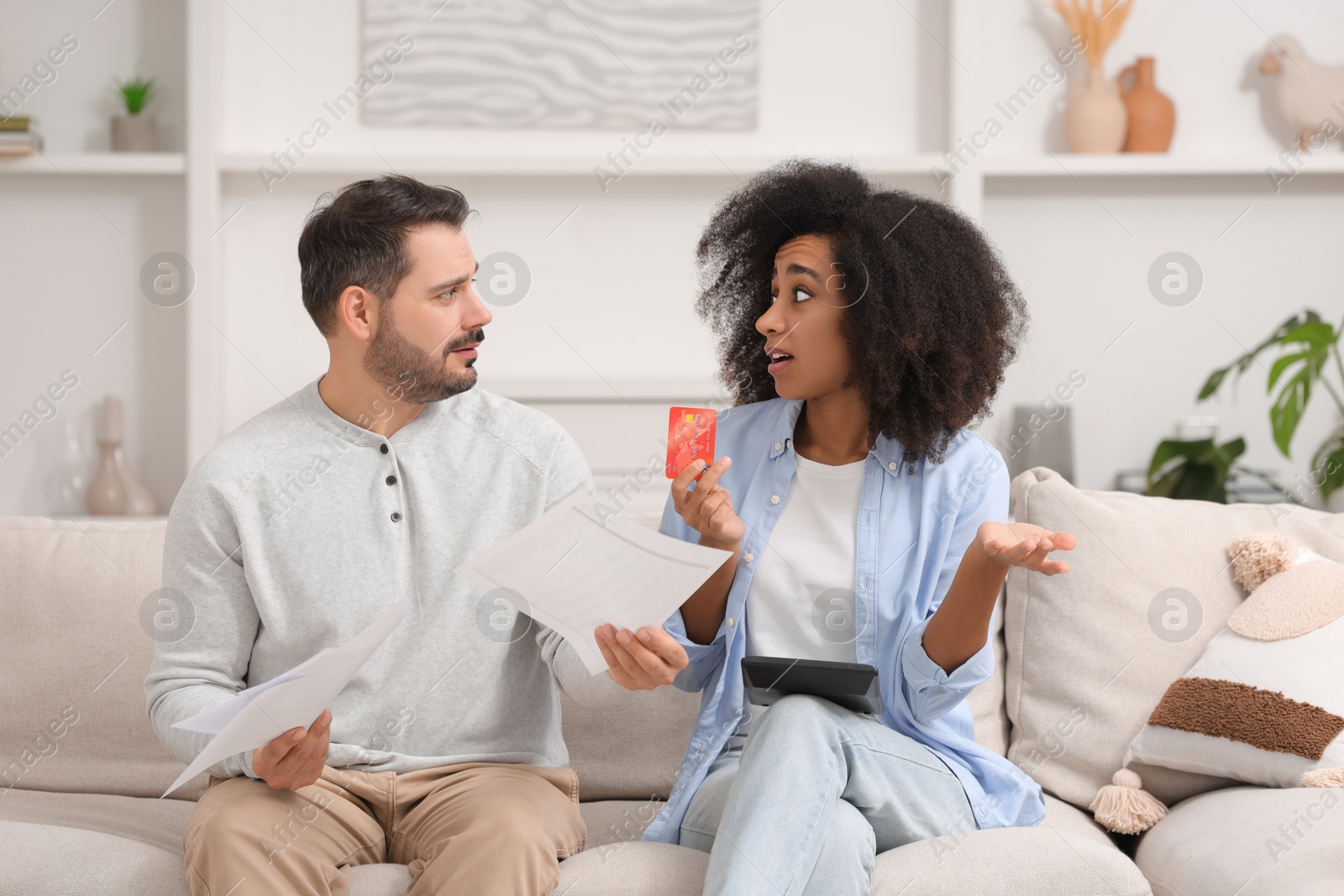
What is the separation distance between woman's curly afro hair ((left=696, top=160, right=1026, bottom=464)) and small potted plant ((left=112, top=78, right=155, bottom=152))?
2.04 metres

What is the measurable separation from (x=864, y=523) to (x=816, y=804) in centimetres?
40

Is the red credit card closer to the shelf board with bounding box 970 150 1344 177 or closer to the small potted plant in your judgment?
the shelf board with bounding box 970 150 1344 177

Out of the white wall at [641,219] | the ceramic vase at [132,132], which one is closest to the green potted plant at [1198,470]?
the white wall at [641,219]

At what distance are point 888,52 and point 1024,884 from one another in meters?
2.37

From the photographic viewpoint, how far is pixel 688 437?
1376mm

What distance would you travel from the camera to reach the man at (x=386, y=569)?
1367mm

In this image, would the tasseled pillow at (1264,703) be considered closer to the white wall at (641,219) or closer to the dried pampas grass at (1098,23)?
the white wall at (641,219)

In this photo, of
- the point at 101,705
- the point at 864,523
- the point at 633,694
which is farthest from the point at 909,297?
the point at 101,705

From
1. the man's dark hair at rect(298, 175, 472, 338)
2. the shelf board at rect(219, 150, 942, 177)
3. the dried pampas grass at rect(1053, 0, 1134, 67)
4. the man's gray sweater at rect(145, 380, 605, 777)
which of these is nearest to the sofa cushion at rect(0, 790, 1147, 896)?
the man's gray sweater at rect(145, 380, 605, 777)

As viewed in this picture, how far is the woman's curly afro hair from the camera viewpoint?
151 cm

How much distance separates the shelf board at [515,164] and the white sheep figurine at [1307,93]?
0.96m

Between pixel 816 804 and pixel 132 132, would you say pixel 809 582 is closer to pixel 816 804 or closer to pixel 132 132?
pixel 816 804

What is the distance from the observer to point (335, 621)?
1.45 metres

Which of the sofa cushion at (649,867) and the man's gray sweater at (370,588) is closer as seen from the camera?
the sofa cushion at (649,867)
